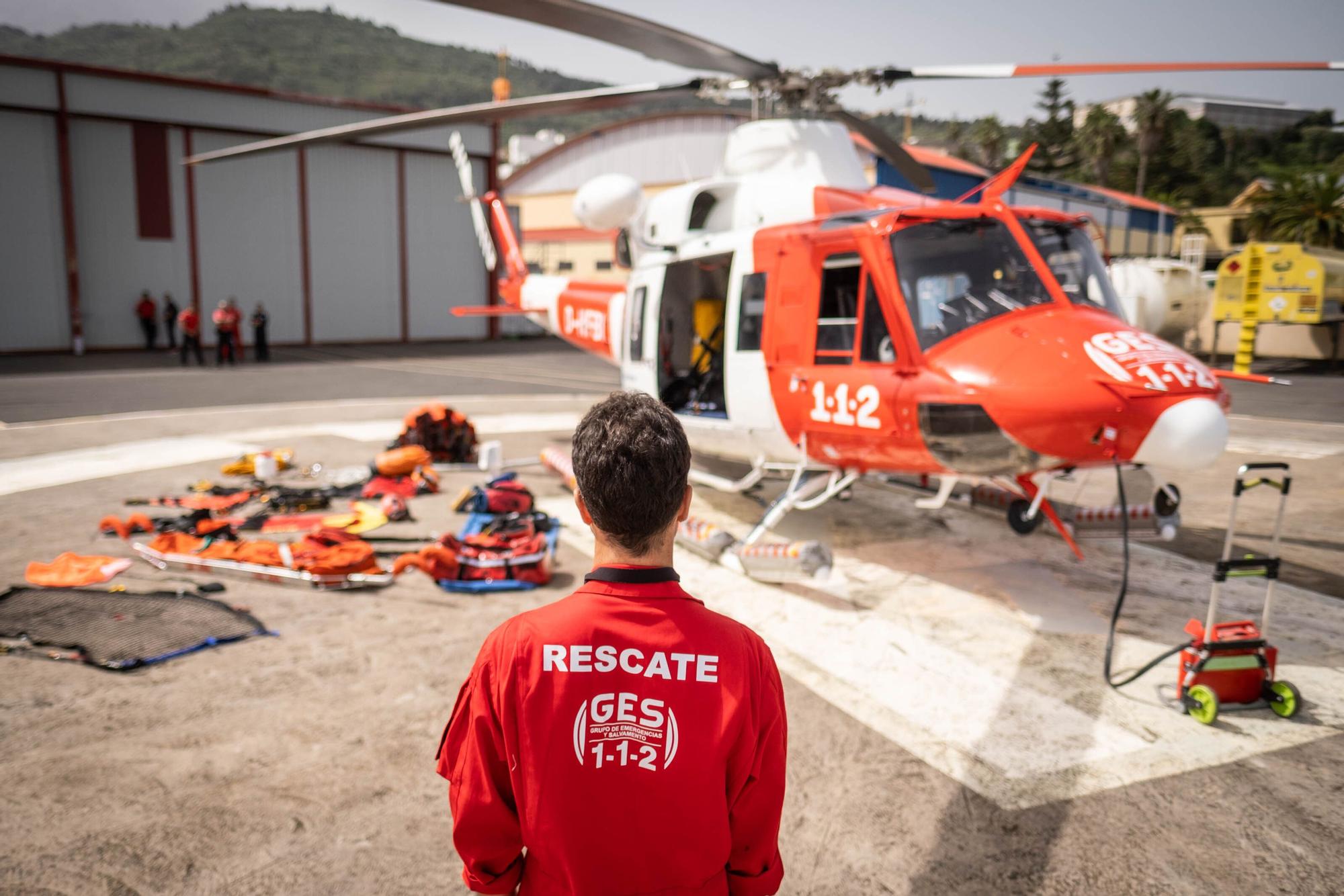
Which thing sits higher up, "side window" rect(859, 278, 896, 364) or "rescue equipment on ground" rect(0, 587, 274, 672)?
"side window" rect(859, 278, 896, 364)

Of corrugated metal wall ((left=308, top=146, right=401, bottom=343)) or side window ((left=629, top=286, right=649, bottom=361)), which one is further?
corrugated metal wall ((left=308, top=146, right=401, bottom=343))

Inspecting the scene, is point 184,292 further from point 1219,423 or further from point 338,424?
point 1219,423

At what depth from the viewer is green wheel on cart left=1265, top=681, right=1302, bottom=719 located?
4383 millimetres

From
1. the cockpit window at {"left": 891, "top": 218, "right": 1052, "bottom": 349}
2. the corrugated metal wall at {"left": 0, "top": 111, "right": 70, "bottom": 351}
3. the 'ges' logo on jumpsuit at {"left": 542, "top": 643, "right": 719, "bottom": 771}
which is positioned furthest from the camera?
the corrugated metal wall at {"left": 0, "top": 111, "right": 70, "bottom": 351}

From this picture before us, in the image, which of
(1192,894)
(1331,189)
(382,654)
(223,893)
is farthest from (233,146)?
(1331,189)

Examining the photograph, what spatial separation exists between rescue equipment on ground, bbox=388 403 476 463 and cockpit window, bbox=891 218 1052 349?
679cm

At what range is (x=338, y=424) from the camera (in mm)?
13828

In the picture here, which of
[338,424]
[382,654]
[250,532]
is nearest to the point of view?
[382,654]

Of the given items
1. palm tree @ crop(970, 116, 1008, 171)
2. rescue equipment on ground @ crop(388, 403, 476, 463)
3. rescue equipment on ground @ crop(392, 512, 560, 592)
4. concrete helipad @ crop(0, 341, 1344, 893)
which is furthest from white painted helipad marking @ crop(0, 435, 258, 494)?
palm tree @ crop(970, 116, 1008, 171)

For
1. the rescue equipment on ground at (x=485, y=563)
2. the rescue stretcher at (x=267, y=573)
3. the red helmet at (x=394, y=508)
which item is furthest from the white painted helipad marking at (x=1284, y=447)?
the rescue stretcher at (x=267, y=573)

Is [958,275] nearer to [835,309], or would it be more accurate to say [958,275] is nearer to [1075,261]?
[1075,261]

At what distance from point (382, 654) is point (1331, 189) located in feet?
144

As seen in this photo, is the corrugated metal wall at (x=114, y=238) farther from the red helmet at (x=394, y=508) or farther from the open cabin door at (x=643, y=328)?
the open cabin door at (x=643, y=328)

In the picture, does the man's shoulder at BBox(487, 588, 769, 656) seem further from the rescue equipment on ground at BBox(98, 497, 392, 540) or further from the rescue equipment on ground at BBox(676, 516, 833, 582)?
the rescue equipment on ground at BBox(98, 497, 392, 540)
